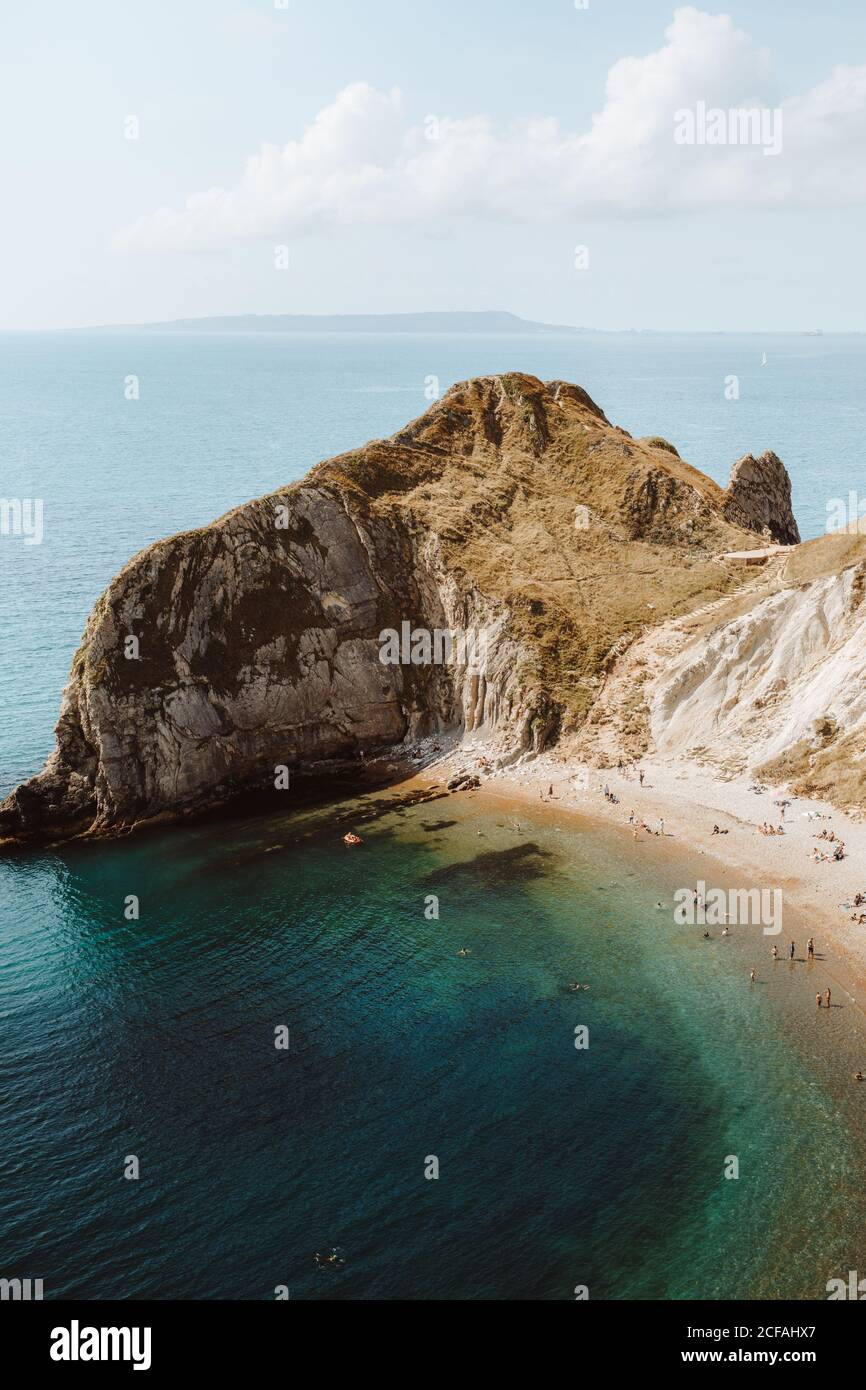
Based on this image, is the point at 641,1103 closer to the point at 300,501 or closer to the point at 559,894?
the point at 559,894

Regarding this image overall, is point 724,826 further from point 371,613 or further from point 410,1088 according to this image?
point 371,613

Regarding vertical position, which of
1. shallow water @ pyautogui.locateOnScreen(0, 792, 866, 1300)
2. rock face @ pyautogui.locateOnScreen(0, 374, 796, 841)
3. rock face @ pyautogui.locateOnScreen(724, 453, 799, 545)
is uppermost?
rock face @ pyautogui.locateOnScreen(724, 453, 799, 545)

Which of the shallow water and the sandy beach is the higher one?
the sandy beach

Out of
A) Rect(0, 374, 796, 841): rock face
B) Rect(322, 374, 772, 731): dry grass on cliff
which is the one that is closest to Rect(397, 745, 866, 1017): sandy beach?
Rect(0, 374, 796, 841): rock face

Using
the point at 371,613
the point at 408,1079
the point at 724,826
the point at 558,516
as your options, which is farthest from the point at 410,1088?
the point at 558,516

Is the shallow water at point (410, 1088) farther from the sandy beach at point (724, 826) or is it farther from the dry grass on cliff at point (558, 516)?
the dry grass on cliff at point (558, 516)

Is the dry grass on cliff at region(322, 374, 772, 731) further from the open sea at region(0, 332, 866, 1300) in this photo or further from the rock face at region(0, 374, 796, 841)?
the open sea at region(0, 332, 866, 1300)
